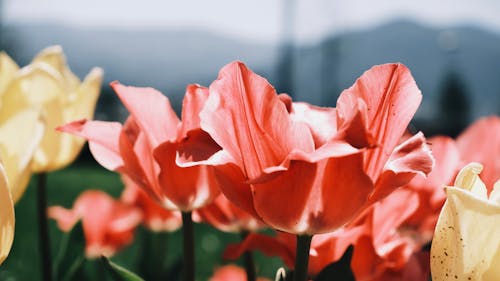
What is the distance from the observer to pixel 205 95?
438 millimetres

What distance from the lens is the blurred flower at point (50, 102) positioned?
65 centimetres

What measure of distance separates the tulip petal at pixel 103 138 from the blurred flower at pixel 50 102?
164 mm

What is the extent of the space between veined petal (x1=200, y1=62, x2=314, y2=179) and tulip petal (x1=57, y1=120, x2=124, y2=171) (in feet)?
0.40

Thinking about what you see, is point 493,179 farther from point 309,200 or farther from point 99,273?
point 99,273

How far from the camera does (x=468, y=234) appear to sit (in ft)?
1.15

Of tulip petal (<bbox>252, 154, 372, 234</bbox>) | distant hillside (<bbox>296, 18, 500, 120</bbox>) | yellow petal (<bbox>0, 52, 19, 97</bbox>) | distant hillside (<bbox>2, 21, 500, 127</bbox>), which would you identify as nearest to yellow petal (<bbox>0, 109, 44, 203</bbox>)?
tulip petal (<bbox>252, 154, 372, 234</bbox>)

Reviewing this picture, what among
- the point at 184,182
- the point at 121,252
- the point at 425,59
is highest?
the point at 184,182

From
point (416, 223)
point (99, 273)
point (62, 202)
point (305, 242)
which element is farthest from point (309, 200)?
point (62, 202)

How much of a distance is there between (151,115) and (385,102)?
15cm

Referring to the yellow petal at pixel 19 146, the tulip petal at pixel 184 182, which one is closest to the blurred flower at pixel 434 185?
the tulip petal at pixel 184 182

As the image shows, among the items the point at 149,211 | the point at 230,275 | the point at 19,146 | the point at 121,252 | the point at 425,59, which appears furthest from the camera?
the point at 425,59

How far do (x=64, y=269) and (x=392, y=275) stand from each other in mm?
318

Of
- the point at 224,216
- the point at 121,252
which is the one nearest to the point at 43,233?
the point at 224,216

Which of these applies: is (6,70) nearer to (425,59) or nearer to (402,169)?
(402,169)
